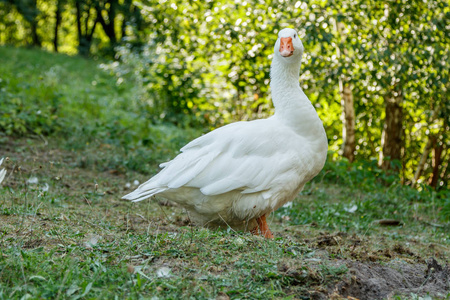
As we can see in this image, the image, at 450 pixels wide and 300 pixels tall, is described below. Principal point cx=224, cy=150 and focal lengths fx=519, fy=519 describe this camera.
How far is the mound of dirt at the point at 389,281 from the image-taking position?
10.5ft

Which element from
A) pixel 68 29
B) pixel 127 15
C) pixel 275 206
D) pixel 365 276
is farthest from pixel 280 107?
pixel 68 29

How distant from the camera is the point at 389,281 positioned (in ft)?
11.2

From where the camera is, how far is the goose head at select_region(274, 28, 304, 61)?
449cm

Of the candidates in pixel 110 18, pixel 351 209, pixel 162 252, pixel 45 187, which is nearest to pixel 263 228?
pixel 162 252

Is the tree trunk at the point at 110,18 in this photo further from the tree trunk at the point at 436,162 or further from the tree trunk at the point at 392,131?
the tree trunk at the point at 436,162

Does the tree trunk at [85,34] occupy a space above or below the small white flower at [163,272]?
above

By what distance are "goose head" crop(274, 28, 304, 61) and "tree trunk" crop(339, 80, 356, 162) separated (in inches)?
187

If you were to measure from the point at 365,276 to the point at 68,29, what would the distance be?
104 ft

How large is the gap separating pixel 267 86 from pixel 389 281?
6.33 metres

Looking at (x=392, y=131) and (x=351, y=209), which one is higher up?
(x=392, y=131)

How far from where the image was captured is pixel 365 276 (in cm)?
336

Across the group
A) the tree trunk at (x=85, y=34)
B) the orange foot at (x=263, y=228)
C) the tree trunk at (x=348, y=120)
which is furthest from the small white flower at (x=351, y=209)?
the tree trunk at (x=85, y=34)

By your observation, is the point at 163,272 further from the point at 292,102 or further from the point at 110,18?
the point at 110,18

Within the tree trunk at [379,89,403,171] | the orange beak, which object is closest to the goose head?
the orange beak
